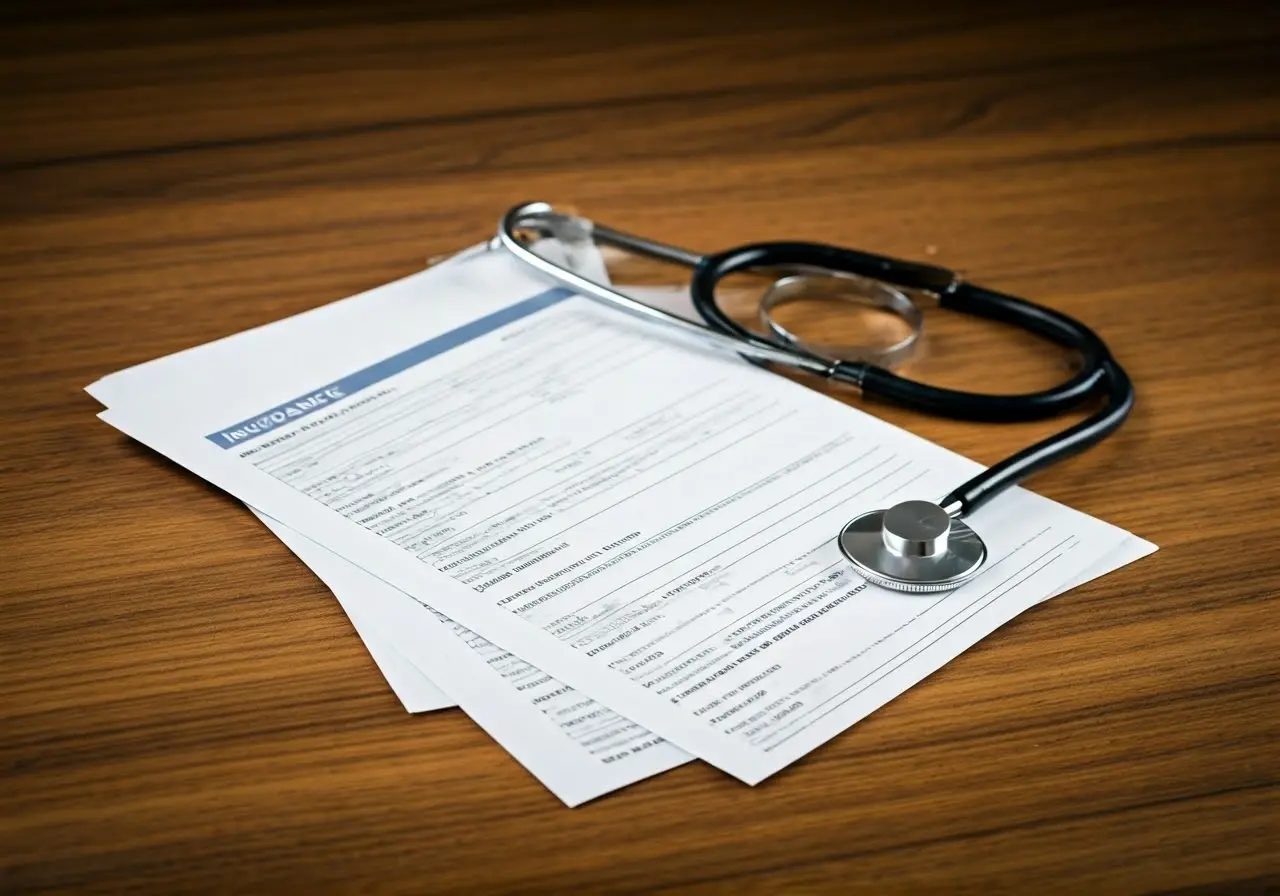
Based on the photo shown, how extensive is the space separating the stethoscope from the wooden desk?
0.07 feet

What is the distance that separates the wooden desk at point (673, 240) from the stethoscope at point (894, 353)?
0.02m

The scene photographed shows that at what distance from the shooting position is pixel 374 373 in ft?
3.12

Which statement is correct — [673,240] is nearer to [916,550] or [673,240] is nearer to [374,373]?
[374,373]

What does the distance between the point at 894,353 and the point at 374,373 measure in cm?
34

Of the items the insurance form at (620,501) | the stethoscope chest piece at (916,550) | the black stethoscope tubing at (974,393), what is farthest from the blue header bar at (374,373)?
the stethoscope chest piece at (916,550)

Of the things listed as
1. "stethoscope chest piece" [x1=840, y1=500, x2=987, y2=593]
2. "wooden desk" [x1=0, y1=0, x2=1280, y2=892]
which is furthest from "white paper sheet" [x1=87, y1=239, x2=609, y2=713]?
"stethoscope chest piece" [x1=840, y1=500, x2=987, y2=593]

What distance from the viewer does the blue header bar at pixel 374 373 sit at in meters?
0.89

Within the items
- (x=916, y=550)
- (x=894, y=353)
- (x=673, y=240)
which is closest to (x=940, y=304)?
(x=894, y=353)

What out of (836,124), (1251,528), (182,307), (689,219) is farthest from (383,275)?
(1251,528)

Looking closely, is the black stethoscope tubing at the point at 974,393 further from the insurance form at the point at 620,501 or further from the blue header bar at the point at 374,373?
the blue header bar at the point at 374,373

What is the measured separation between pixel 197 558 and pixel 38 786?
0.17 m

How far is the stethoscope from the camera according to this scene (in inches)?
29.9

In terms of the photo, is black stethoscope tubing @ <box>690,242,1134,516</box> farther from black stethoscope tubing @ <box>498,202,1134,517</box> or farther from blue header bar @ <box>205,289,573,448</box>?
blue header bar @ <box>205,289,573,448</box>

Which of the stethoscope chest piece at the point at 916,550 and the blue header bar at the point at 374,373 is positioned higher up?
the blue header bar at the point at 374,373
